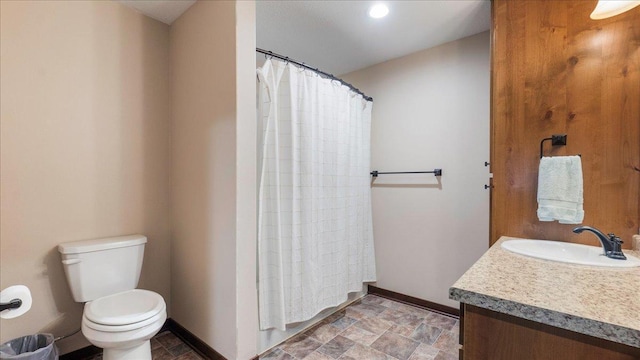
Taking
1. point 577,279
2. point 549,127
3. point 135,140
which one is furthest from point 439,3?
point 135,140

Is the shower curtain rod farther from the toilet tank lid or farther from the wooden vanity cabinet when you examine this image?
the wooden vanity cabinet

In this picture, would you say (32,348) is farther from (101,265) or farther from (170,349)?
(170,349)

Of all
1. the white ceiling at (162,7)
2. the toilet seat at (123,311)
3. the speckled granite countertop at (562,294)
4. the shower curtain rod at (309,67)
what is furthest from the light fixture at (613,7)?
the toilet seat at (123,311)

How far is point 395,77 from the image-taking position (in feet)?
8.60

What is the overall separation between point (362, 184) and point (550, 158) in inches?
55.1

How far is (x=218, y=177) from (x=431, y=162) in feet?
5.89

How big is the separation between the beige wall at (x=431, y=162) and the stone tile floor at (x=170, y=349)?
1.75 metres

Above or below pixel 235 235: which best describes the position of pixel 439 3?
above

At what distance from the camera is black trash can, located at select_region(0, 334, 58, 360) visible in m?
1.31

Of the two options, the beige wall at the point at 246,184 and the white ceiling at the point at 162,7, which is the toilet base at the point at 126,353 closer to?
the beige wall at the point at 246,184

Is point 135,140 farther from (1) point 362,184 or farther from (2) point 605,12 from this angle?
(2) point 605,12

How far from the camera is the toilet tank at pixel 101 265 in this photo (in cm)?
155

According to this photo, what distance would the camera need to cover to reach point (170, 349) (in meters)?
1.83

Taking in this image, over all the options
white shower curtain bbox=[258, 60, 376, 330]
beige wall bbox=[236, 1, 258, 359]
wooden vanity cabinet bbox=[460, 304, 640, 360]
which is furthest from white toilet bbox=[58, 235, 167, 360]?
wooden vanity cabinet bbox=[460, 304, 640, 360]
